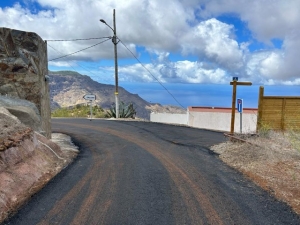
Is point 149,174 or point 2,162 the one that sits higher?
point 2,162

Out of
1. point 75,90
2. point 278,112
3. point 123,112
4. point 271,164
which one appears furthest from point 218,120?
point 75,90

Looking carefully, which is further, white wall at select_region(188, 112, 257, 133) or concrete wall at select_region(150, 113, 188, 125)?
concrete wall at select_region(150, 113, 188, 125)

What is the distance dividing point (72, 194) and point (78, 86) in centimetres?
13822

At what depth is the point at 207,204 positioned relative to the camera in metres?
5.24

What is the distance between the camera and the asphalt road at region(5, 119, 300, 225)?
15.3ft

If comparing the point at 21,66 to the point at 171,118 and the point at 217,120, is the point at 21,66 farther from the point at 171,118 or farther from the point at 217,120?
the point at 171,118

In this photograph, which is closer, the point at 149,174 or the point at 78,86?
the point at 149,174

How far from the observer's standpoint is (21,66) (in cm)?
918

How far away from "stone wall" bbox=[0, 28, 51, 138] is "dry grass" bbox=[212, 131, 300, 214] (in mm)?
6505

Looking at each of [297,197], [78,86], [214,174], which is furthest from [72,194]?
[78,86]

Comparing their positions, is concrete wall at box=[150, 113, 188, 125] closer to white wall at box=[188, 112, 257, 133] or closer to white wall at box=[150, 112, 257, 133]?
white wall at box=[150, 112, 257, 133]

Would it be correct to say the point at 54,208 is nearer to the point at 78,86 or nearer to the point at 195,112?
the point at 195,112

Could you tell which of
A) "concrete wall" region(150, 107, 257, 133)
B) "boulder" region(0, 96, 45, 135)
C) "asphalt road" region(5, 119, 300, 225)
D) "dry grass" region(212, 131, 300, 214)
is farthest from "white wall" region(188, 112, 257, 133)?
"boulder" region(0, 96, 45, 135)

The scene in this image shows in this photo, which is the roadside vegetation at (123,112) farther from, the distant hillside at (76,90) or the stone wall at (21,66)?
the distant hillside at (76,90)
